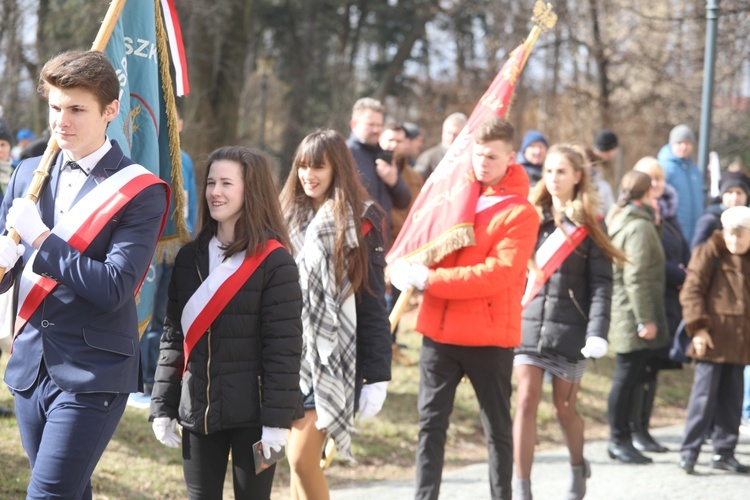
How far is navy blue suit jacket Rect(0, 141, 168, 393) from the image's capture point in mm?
3476

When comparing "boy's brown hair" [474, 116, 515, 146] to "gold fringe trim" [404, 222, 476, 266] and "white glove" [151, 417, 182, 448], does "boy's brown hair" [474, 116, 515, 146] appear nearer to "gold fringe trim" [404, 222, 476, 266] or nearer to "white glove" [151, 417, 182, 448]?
"gold fringe trim" [404, 222, 476, 266]

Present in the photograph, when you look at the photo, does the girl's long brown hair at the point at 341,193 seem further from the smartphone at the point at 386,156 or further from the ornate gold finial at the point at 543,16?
the smartphone at the point at 386,156

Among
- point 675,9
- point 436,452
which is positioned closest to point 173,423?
point 436,452

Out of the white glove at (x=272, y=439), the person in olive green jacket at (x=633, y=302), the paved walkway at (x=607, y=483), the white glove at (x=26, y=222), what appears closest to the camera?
the white glove at (x=26, y=222)

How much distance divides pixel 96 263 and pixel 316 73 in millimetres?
26034

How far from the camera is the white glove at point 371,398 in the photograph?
16.5ft

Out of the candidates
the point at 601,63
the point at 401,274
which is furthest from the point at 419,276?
the point at 601,63

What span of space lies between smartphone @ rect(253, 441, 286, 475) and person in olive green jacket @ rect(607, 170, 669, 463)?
4.33 metres

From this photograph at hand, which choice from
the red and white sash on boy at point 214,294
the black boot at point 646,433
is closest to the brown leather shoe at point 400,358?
the black boot at point 646,433

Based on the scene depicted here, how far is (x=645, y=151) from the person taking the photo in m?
27.7

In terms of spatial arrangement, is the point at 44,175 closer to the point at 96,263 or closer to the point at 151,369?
the point at 96,263

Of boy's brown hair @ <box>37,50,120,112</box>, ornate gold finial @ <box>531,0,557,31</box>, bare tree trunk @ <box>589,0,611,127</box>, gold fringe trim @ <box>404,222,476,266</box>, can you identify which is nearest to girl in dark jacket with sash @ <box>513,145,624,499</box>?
ornate gold finial @ <box>531,0,557,31</box>

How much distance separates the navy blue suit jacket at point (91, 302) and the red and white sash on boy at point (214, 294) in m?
0.41

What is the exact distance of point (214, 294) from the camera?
4172mm
